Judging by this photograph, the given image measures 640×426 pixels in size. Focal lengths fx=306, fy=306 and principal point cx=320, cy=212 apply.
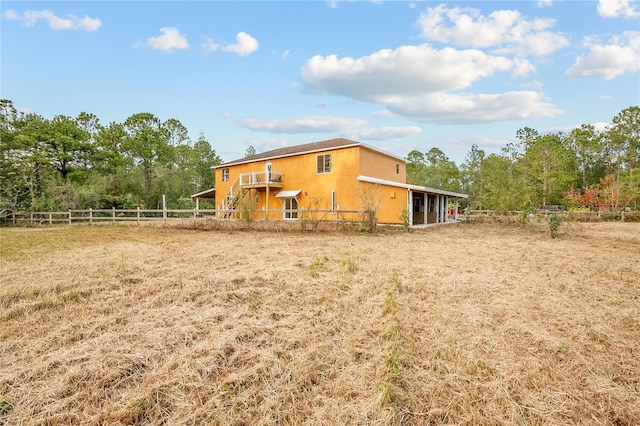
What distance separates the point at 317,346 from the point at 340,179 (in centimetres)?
1592

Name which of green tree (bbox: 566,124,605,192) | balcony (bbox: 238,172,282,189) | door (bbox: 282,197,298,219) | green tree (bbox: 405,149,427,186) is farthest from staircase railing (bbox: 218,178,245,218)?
green tree (bbox: 566,124,605,192)

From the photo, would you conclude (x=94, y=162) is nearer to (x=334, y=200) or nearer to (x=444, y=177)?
(x=334, y=200)

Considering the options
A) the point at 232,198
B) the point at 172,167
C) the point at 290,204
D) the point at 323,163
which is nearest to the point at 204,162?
the point at 172,167

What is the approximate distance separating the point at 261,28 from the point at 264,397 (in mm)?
15348

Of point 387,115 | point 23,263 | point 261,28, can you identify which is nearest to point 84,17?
point 261,28

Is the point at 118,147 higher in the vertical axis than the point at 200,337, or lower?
higher

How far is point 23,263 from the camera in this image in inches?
282

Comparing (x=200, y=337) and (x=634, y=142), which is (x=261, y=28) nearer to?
(x=200, y=337)

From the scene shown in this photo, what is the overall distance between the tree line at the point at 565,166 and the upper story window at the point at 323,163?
19.1 m

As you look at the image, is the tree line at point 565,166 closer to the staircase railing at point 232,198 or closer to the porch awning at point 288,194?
the porch awning at point 288,194

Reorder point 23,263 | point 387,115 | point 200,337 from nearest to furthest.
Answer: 1. point 200,337
2. point 23,263
3. point 387,115

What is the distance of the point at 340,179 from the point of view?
18703mm

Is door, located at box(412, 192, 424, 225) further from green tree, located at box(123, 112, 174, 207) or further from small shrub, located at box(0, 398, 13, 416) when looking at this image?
green tree, located at box(123, 112, 174, 207)

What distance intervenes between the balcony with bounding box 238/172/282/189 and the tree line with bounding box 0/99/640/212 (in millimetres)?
12522
